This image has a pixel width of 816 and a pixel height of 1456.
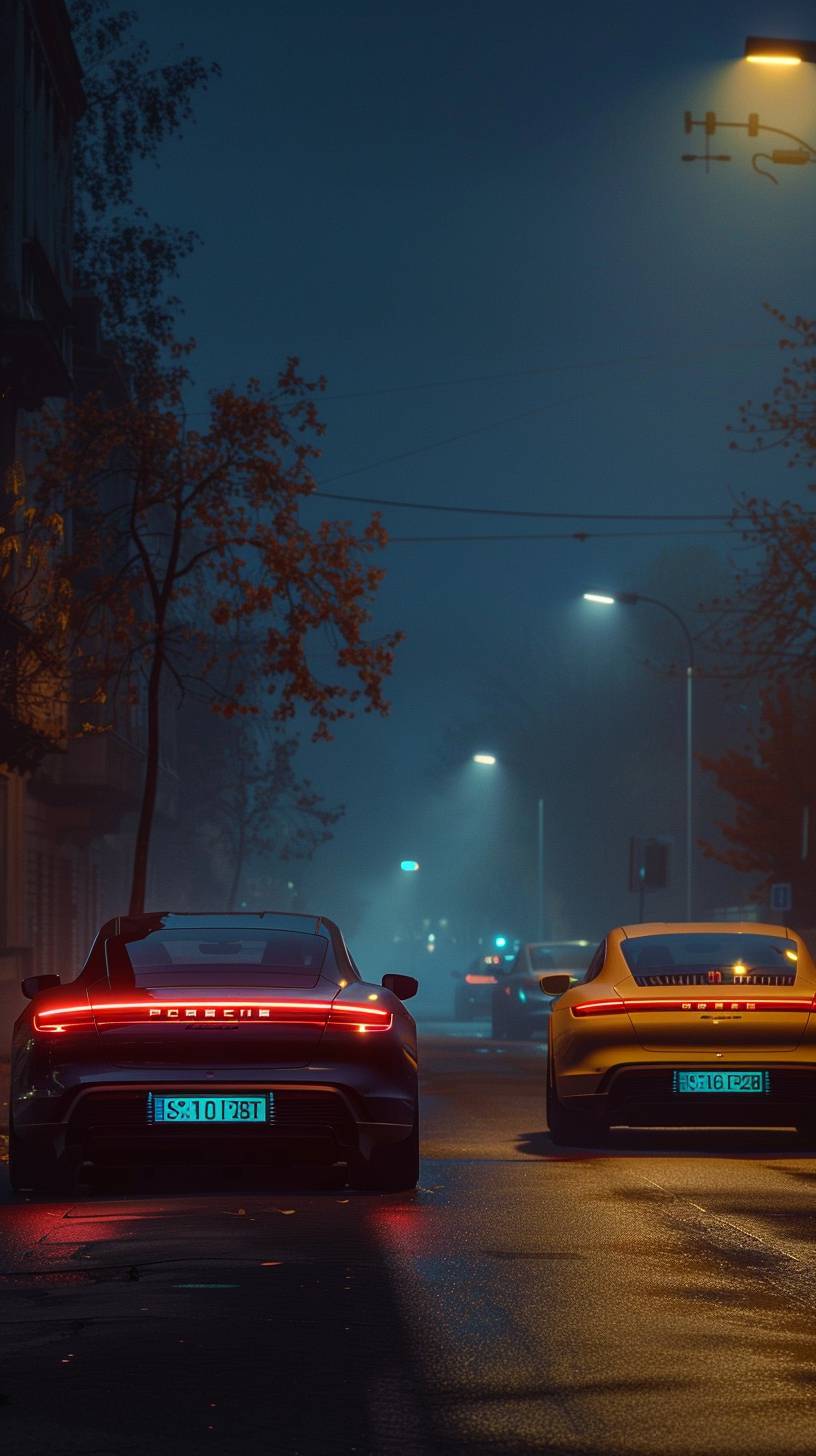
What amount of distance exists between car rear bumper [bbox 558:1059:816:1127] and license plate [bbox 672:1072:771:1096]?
0.09ft

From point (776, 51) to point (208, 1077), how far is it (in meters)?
13.7

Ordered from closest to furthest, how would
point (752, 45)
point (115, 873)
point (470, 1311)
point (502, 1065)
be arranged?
point (470, 1311)
point (752, 45)
point (502, 1065)
point (115, 873)

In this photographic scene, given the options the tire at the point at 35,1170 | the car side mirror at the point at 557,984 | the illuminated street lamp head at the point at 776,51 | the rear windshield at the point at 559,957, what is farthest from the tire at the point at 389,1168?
the rear windshield at the point at 559,957

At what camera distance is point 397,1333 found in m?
7.14

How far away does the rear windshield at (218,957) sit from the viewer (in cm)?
1080

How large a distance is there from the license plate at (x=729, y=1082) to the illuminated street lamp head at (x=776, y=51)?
10765 mm

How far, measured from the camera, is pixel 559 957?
41156 mm

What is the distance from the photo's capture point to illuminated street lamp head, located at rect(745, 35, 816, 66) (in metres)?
21.0

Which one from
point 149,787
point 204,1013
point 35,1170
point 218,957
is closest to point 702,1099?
point 218,957

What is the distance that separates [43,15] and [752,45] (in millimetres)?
21368

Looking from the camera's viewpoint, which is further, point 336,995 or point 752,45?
point 752,45

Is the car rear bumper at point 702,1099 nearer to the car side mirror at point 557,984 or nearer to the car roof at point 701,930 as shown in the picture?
the car roof at point 701,930

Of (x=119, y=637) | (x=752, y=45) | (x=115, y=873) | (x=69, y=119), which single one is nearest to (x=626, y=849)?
(x=115, y=873)

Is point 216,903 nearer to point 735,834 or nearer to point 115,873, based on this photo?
point 115,873
